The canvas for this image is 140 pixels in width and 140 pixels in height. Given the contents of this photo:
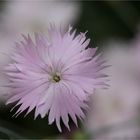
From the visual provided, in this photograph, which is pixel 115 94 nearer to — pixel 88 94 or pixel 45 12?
pixel 45 12

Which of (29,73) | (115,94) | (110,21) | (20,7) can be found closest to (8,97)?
(29,73)

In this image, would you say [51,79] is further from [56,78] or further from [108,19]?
[108,19]

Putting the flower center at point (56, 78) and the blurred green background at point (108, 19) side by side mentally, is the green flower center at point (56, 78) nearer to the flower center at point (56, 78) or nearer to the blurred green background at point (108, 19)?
the flower center at point (56, 78)

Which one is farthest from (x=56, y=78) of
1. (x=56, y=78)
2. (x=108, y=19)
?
(x=108, y=19)

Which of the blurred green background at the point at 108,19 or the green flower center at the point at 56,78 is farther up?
the blurred green background at the point at 108,19

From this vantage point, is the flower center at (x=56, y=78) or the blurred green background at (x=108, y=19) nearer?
the flower center at (x=56, y=78)

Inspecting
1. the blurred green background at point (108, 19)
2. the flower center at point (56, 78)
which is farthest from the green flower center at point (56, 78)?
the blurred green background at point (108, 19)

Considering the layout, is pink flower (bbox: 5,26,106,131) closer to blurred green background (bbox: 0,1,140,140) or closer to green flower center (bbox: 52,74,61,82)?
green flower center (bbox: 52,74,61,82)

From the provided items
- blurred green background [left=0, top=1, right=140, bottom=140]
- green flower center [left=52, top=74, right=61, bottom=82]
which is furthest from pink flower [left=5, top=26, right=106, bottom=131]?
blurred green background [left=0, top=1, right=140, bottom=140]
